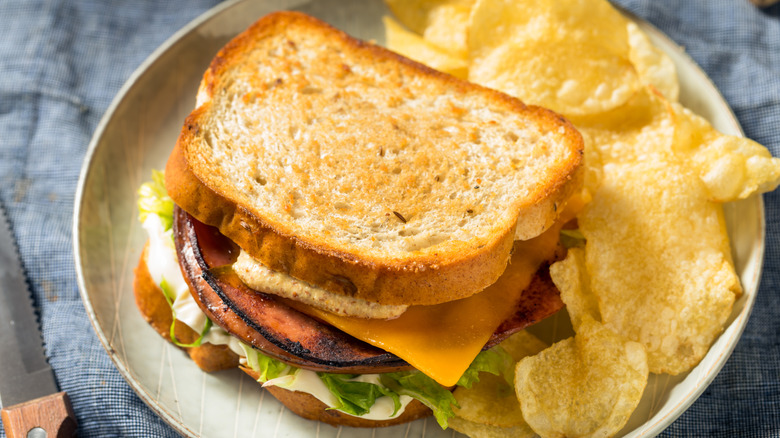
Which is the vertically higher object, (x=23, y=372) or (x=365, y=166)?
(x=365, y=166)

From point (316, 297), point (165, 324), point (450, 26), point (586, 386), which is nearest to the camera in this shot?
point (316, 297)

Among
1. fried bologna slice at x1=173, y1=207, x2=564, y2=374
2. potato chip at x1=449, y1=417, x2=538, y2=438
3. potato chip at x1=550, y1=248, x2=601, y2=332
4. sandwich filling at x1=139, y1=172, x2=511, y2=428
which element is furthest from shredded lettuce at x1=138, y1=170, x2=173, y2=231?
potato chip at x1=550, y1=248, x2=601, y2=332

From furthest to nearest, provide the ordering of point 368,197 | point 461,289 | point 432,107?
1. point 432,107
2. point 368,197
3. point 461,289

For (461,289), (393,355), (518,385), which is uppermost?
(461,289)

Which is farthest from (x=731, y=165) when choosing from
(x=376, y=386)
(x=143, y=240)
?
(x=143, y=240)

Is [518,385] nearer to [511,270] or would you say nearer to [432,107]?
[511,270]

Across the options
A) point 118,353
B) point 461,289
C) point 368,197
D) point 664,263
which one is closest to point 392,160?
point 368,197

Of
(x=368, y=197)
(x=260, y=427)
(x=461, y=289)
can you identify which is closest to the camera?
(x=461, y=289)

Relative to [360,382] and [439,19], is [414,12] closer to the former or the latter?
[439,19]
